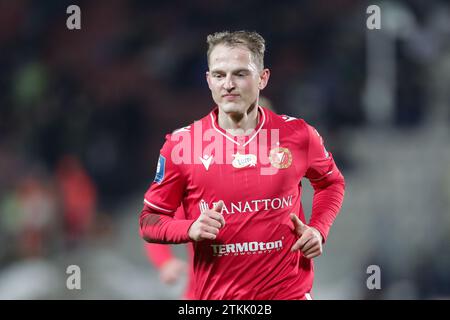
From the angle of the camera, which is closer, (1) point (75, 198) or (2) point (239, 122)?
(2) point (239, 122)

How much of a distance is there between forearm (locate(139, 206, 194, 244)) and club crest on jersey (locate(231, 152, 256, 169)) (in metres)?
0.35

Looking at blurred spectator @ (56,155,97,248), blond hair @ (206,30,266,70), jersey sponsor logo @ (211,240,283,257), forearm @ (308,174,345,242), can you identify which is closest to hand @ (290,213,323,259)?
jersey sponsor logo @ (211,240,283,257)

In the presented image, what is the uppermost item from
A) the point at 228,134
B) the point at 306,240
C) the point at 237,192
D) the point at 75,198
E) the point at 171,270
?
the point at 228,134

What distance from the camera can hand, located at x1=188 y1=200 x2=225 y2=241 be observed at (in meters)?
3.33

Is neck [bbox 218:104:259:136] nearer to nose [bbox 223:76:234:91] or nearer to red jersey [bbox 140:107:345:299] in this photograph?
red jersey [bbox 140:107:345:299]

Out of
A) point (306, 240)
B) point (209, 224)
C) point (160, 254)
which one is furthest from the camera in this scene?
point (160, 254)

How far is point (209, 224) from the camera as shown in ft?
10.9

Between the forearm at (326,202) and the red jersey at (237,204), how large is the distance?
3.6 inches

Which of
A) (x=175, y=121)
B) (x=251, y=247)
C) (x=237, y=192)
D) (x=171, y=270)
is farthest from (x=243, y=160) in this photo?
(x=175, y=121)

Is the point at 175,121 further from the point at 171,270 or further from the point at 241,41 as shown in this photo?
the point at 241,41

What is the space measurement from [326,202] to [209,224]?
2.77ft

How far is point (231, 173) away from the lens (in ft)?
12.0

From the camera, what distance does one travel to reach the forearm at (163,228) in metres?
3.51

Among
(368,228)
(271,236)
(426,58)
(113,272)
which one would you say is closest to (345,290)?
(368,228)
